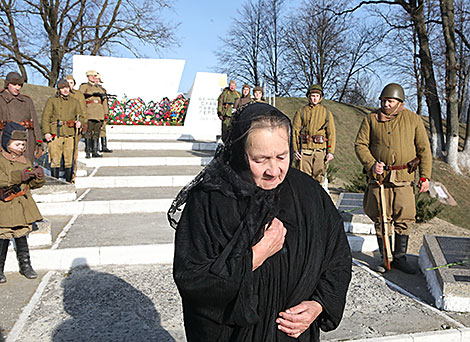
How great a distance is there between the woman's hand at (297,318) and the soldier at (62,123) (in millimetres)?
7779

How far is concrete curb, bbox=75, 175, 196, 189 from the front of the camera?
9.68 m

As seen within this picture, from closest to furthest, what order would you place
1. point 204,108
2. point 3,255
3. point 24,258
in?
point 3,255 → point 24,258 → point 204,108

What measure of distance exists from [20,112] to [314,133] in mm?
4942

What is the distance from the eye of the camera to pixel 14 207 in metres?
5.01

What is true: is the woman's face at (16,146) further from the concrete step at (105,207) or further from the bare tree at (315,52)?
the bare tree at (315,52)

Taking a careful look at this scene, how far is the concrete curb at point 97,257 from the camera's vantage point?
5555 millimetres

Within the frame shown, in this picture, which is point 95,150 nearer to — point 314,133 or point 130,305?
point 314,133

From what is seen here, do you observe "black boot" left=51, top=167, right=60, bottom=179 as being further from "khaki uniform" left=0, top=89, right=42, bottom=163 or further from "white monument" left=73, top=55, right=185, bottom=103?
Answer: "white monument" left=73, top=55, right=185, bottom=103

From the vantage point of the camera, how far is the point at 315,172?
815 centimetres

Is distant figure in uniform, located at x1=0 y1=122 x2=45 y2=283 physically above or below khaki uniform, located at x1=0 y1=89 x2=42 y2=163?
below

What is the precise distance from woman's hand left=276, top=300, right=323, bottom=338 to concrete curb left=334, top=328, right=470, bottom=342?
6.38ft

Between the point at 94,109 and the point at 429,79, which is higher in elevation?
the point at 429,79

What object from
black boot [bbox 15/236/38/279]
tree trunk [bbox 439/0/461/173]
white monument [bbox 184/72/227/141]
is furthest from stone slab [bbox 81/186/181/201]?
tree trunk [bbox 439/0/461/173]

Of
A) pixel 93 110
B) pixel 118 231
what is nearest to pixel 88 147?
pixel 93 110
